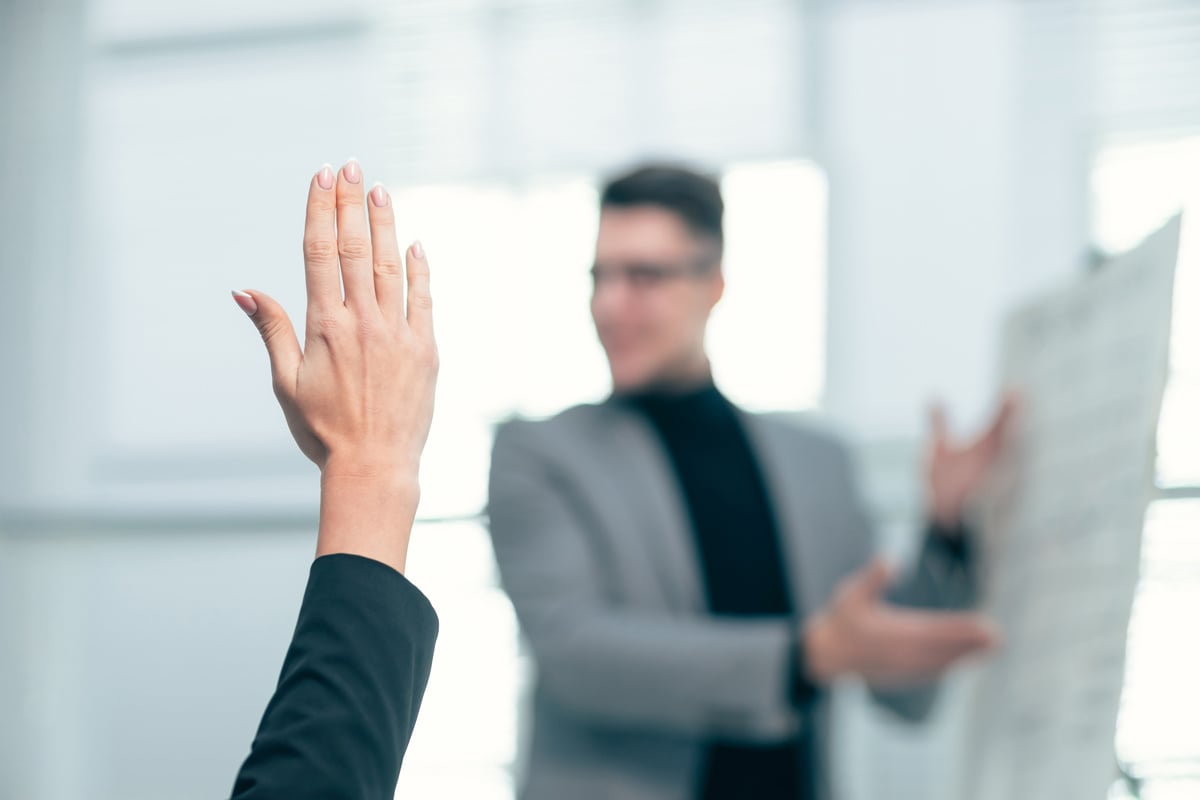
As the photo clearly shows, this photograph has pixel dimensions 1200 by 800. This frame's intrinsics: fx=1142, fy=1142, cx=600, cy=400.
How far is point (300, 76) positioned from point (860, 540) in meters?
1.75

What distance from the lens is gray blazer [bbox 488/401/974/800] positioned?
4.73 ft

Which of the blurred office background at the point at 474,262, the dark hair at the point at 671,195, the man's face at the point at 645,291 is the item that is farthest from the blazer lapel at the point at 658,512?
the blurred office background at the point at 474,262

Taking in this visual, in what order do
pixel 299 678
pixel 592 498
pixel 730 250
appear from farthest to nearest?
1. pixel 730 250
2. pixel 592 498
3. pixel 299 678

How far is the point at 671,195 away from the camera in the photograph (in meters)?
1.71

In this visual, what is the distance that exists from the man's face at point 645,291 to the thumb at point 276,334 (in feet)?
3.43

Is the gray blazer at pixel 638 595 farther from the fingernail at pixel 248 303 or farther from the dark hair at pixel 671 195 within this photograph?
the fingernail at pixel 248 303

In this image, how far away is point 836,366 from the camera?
93.7 inches

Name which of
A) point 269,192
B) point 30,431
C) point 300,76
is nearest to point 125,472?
point 30,431

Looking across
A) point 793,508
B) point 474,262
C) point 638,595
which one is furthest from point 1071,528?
point 474,262

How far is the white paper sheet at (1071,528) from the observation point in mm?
1126

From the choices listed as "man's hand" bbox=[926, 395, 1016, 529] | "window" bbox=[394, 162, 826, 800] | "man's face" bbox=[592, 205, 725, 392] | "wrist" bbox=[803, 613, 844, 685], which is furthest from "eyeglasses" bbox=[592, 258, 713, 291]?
"window" bbox=[394, 162, 826, 800]

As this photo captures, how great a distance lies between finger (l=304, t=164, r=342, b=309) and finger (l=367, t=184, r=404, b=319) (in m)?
0.02

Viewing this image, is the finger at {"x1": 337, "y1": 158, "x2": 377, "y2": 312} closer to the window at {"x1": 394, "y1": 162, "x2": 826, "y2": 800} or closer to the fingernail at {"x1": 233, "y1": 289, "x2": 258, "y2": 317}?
the fingernail at {"x1": 233, "y1": 289, "x2": 258, "y2": 317}

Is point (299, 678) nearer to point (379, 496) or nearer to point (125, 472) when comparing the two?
point (379, 496)
